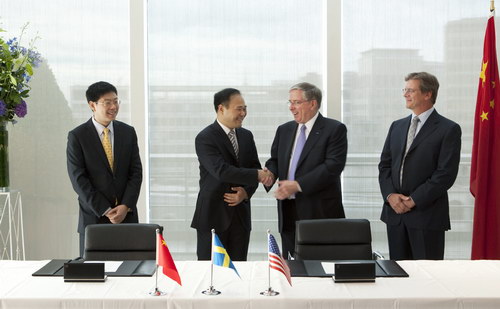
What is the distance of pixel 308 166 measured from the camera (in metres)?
4.86

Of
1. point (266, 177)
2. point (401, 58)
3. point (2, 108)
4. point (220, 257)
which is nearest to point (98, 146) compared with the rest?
point (2, 108)

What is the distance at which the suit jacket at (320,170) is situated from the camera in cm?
477

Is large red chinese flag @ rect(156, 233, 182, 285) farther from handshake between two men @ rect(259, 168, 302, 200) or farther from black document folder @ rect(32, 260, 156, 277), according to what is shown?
handshake between two men @ rect(259, 168, 302, 200)

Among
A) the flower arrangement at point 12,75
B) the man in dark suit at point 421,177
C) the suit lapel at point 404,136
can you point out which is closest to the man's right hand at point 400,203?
the man in dark suit at point 421,177

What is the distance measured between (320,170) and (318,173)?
1.3 inches

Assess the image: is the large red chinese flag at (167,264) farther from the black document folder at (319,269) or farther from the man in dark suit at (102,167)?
the man in dark suit at (102,167)

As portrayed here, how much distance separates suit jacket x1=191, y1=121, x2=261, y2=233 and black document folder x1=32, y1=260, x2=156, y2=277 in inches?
54.3

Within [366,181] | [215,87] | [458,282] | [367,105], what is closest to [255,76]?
[215,87]

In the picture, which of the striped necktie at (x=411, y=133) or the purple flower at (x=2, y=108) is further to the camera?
the purple flower at (x=2, y=108)

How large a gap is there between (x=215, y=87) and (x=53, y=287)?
3278 millimetres

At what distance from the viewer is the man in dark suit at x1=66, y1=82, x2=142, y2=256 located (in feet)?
15.3

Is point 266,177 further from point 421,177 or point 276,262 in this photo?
point 276,262

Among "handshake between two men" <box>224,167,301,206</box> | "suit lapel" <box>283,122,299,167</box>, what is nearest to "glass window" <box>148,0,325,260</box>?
"suit lapel" <box>283,122,299,167</box>

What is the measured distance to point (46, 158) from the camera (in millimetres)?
6020
